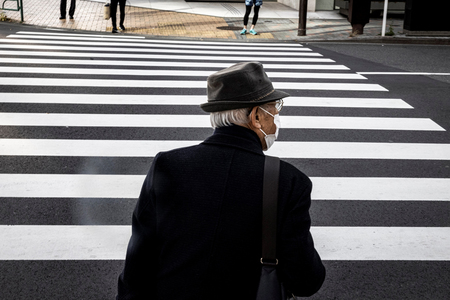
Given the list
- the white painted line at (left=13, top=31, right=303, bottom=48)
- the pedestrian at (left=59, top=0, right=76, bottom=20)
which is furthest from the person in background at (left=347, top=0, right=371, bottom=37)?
the pedestrian at (left=59, top=0, right=76, bottom=20)

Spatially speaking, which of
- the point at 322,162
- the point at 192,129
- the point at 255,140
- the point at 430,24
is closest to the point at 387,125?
the point at 322,162

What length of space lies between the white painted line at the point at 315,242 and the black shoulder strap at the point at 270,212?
2200mm

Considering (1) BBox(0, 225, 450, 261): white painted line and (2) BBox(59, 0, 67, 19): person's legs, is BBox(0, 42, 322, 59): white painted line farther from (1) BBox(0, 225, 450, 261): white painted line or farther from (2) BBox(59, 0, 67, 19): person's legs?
(1) BBox(0, 225, 450, 261): white painted line

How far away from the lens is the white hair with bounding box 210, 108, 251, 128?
1.96 m

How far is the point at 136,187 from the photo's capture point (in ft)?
16.3

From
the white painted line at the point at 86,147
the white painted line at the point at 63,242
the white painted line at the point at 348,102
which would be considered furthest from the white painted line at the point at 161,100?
the white painted line at the point at 63,242

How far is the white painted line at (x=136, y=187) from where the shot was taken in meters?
4.84

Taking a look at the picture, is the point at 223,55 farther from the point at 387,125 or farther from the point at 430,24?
the point at 430,24

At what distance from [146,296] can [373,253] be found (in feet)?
7.92

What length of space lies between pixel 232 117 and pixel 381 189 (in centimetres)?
349

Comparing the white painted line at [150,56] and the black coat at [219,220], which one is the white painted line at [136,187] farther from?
the white painted line at [150,56]

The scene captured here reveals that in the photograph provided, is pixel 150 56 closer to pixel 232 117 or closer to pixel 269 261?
pixel 232 117

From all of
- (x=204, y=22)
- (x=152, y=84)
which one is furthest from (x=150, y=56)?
(x=204, y=22)

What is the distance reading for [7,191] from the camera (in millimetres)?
4824
